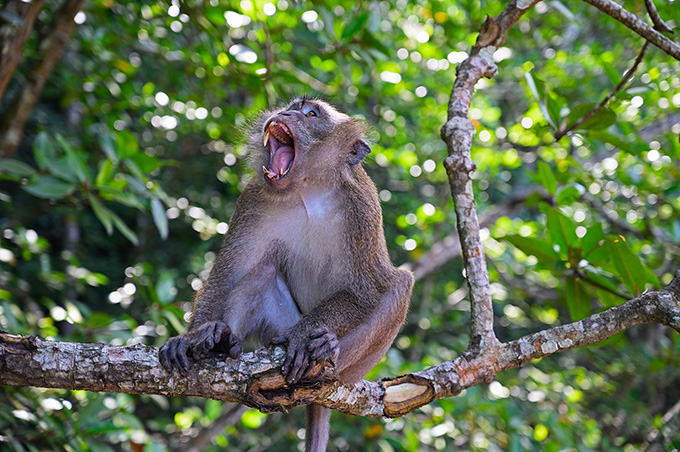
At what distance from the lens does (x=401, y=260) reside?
670 centimetres

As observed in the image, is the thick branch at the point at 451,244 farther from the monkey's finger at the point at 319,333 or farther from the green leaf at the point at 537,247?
the monkey's finger at the point at 319,333

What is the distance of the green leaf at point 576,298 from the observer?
2.48m

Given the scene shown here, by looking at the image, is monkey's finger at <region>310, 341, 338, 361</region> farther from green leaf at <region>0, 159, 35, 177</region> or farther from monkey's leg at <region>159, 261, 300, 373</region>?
green leaf at <region>0, 159, 35, 177</region>

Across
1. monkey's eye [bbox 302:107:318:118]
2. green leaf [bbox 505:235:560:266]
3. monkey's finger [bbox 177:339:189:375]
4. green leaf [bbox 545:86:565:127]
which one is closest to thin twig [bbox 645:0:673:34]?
green leaf [bbox 545:86:565:127]

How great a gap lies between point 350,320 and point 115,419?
6.55ft

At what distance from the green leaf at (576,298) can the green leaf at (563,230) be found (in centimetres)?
16

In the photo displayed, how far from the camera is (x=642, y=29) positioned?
2.12 meters

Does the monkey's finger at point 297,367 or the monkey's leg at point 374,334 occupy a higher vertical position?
the monkey's finger at point 297,367

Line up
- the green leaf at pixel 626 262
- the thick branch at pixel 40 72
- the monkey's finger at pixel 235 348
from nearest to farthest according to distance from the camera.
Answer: the monkey's finger at pixel 235 348
the green leaf at pixel 626 262
the thick branch at pixel 40 72

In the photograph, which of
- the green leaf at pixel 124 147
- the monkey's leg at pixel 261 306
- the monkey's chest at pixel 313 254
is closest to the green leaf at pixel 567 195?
the monkey's chest at pixel 313 254

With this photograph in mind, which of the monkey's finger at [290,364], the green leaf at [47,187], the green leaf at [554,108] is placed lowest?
the green leaf at [47,187]

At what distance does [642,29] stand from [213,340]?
202 centimetres

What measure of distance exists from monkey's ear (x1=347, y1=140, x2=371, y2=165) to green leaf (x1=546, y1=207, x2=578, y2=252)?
0.95 metres

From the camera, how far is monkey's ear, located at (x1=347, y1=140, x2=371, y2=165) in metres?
2.86
